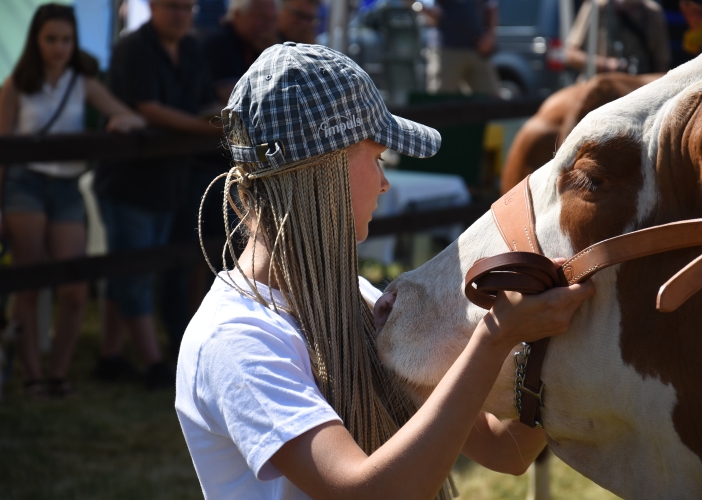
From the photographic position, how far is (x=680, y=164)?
1281 millimetres

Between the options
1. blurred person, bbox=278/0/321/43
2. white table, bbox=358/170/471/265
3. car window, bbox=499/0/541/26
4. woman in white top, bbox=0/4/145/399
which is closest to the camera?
woman in white top, bbox=0/4/145/399

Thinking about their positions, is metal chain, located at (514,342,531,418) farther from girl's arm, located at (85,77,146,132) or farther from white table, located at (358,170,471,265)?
white table, located at (358,170,471,265)

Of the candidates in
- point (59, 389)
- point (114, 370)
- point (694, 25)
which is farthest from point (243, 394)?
point (694, 25)

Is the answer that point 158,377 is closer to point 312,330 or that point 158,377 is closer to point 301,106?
point 312,330

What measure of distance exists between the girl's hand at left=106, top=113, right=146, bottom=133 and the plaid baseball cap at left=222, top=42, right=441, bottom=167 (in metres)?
3.31

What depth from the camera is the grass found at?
3635mm

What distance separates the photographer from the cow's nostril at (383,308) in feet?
5.14

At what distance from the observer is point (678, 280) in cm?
121

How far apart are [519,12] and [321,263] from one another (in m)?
11.5

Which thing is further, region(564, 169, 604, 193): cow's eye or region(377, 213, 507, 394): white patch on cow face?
region(377, 213, 507, 394): white patch on cow face

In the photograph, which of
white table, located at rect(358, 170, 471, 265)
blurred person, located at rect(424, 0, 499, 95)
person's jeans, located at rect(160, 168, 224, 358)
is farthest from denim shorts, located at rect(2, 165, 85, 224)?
blurred person, located at rect(424, 0, 499, 95)

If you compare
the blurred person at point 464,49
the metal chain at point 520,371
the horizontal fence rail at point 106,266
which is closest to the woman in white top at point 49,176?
the horizontal fence rail at point 106,266

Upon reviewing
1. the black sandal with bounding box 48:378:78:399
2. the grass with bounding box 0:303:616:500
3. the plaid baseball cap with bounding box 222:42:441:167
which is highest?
the plaid baseball cap with bounding box 222:42:441:167

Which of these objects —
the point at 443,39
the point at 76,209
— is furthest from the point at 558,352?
the point at 443,39
